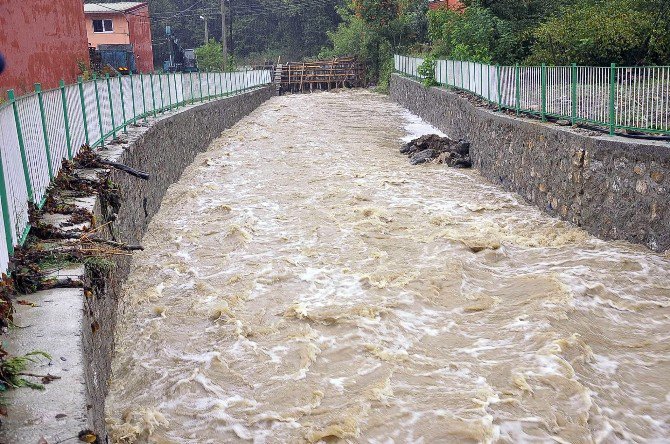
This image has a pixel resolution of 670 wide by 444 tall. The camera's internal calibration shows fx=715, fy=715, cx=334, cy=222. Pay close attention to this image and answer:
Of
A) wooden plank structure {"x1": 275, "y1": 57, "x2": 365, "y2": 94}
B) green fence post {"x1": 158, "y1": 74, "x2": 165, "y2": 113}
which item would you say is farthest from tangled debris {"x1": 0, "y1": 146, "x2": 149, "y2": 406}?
wooden plank structure {"x1": 275, "y1": 57, "x2": 365, "y2": 94}

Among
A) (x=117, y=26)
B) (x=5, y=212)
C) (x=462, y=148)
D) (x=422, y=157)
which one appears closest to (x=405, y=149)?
(x=422, y=157)

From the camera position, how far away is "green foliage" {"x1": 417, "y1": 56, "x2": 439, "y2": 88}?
26.8 metres

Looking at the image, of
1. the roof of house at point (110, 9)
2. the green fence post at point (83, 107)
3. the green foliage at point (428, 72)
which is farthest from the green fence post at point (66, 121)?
the roof of house at point (110, 9)

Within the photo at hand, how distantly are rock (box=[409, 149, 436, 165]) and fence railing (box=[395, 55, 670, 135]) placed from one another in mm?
1902

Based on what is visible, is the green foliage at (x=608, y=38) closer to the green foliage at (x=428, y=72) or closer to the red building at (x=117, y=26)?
the green foliage at (x=428, y=72)

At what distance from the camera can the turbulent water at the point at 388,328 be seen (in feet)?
18.2

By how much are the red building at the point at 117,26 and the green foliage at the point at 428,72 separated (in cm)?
2200

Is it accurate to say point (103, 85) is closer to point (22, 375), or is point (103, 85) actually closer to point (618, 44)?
point (22, 375)

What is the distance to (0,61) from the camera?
215 inches

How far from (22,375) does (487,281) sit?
5.78m

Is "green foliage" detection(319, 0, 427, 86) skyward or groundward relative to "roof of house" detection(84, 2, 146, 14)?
groundward

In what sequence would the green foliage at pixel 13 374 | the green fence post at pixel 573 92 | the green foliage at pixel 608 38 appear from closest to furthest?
the green foliage at pixel 13 374 < the green fence post at pixel 573 92 < the green foliage at pixel 608 38

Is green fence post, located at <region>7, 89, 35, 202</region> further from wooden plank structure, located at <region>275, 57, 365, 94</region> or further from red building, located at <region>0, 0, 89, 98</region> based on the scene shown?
wooden plank structure, located at <region>275, 57, 365, 94</region>

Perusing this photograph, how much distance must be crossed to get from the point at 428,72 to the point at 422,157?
11282 mm
